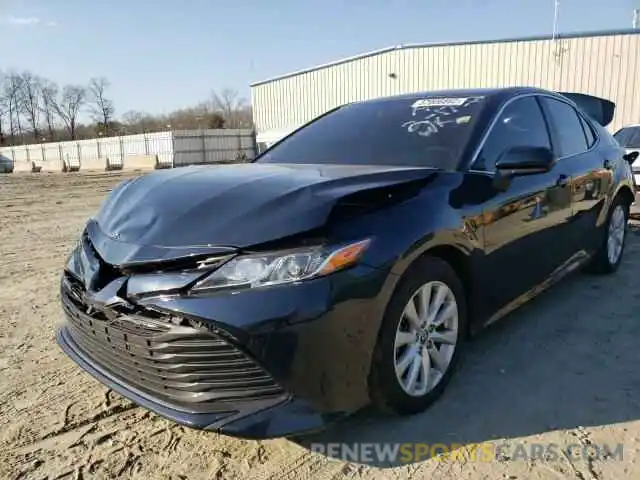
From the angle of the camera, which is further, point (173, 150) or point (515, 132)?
point (173, 150)

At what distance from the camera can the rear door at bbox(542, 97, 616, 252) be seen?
3740mm

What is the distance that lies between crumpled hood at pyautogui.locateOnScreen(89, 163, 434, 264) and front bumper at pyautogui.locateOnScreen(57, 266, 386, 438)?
0.76 feet

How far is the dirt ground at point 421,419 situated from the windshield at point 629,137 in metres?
8.06

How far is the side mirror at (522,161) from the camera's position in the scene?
9.05 ft

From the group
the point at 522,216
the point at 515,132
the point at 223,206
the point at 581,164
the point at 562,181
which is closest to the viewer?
the point at 223,206

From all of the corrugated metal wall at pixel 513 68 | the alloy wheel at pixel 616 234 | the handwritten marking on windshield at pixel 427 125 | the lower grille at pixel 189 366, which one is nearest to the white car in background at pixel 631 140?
the alloy wheel at pixel 616 234

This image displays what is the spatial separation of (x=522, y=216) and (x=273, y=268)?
175 centimetres

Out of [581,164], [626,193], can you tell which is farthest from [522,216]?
[626,193]

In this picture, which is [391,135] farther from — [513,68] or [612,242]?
[513,68]

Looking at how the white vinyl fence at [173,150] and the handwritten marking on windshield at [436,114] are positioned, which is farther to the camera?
the white vinyl fence at [173,150]

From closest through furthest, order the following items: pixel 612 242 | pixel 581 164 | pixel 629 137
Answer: pixel 581 164, pixel 612 242, pixel 629 137

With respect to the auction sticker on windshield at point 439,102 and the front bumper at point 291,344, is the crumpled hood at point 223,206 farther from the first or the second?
the auction sticker on windshield at point 439,102

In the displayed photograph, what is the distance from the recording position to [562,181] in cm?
352

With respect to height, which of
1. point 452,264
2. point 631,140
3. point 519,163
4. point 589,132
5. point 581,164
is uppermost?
point 589,132
